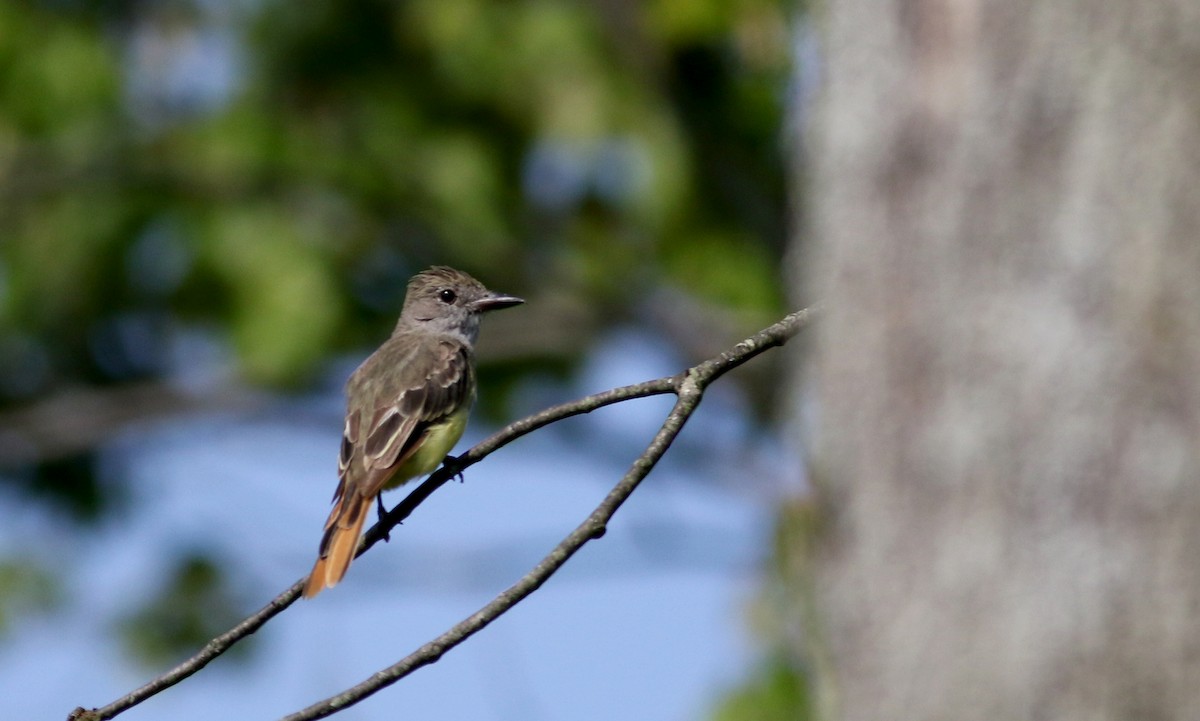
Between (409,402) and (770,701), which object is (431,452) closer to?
(409,402)

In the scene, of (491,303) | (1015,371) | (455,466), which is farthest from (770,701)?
(1015,371)

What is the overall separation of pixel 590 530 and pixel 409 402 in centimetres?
266

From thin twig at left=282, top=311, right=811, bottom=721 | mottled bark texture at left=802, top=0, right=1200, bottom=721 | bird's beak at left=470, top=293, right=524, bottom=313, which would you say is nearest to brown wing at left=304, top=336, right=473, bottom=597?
bird's beak at left=470, top=293, right=524, bottom=313

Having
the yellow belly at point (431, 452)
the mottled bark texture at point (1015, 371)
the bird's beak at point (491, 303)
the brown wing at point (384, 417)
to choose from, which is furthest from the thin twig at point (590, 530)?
the bird's beak at point (491, 303)

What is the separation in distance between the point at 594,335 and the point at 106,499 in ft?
14.5

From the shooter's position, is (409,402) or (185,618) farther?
(185,618)

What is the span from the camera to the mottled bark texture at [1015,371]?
10.2 feet

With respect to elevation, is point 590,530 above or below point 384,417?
below

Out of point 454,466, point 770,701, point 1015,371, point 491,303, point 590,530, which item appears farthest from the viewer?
point 770,701

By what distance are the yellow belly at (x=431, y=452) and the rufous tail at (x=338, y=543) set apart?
0.47 meters

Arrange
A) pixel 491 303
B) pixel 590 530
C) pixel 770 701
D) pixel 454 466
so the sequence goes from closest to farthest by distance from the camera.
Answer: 1. pixel 590 530
2. pixel 454 466
3. pixel 491 303
4. pixel 770 701

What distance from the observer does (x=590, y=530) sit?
4.07 meters

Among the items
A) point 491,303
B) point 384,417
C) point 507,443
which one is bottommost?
point 507,443

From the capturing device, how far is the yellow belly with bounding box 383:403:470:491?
648cm
